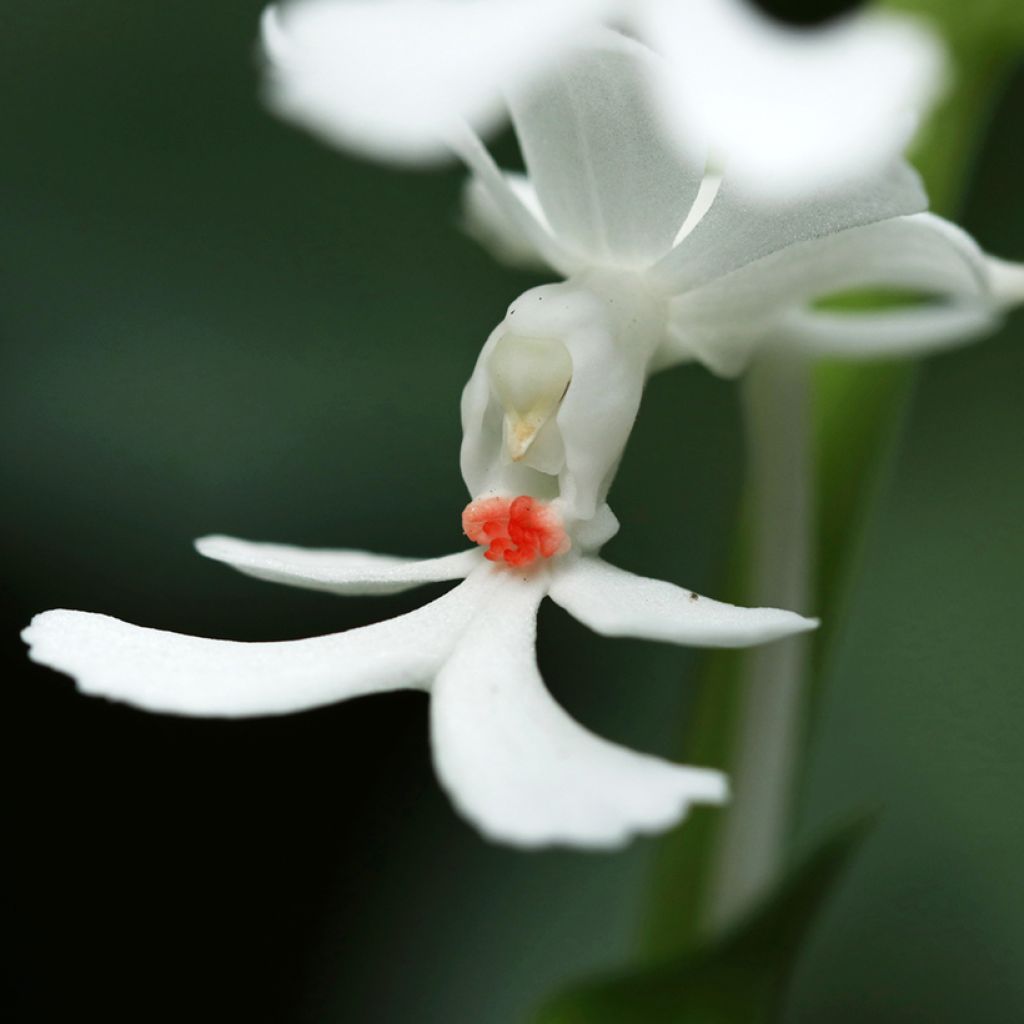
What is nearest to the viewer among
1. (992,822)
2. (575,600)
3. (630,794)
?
(630,794)

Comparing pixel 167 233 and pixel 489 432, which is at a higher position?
pixel 167 233

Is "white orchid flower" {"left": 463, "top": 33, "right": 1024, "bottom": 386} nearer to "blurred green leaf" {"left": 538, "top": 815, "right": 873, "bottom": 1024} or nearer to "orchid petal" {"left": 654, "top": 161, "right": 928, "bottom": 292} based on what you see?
"orchid petal" {"left": 654, "top": 161, "right": 928, "bottom": 292}

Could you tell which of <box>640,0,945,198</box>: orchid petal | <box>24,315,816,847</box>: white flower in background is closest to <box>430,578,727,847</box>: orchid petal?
<box>24,315,816,847</box>: white flower in background

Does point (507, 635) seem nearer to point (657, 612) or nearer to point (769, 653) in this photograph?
point (657, 612)

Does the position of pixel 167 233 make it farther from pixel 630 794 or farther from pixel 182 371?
pixel 630 794

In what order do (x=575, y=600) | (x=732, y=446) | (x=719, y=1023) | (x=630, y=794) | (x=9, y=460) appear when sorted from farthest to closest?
(x=732, y=446) < (x=9, y=460) < (x=719, y=1023) < (x=575, y=600) < (x=630, y=794)

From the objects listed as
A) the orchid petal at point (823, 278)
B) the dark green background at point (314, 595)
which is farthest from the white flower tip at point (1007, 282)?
the dark green background at point (314, 595)

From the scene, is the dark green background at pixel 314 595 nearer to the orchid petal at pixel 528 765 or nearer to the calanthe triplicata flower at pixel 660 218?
the calanthe triplicata flower at pixel 660 218

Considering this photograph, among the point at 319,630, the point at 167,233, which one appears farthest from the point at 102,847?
the point at 167,233
